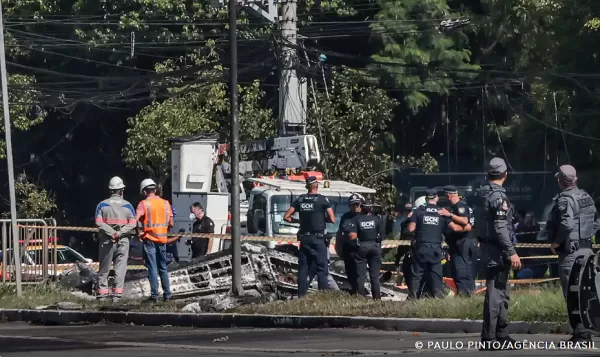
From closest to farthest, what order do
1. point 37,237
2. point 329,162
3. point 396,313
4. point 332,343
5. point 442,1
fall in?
point 332,343, point 396,313, point 37,237, point 329,162, point 442,1

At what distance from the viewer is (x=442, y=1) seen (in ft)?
126

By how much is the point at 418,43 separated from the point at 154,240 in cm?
2143

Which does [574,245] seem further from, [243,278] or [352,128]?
[352,128]

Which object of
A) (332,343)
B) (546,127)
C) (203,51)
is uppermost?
(203,51)

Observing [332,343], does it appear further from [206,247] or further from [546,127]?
[546,127]

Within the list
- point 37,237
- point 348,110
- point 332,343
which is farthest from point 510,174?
point 332,343

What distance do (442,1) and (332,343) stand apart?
27.3 m

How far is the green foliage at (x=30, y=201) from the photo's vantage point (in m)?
42.4

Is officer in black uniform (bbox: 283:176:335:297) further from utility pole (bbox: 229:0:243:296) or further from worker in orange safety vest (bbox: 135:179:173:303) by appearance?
worker in orange safety vest (bbox: 135:179:173:303)

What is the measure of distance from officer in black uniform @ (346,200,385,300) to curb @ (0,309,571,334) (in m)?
2.58

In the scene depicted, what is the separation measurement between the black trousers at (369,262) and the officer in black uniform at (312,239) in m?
0.46

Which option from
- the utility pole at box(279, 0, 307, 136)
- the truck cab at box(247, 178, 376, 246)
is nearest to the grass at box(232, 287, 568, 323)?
the truck cab at box(247, 178, 376, 246)

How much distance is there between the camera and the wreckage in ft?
59.6

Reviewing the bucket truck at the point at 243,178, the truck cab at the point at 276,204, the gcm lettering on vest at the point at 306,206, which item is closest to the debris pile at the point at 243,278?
the gcm lettering on vest at the point at 306,206
